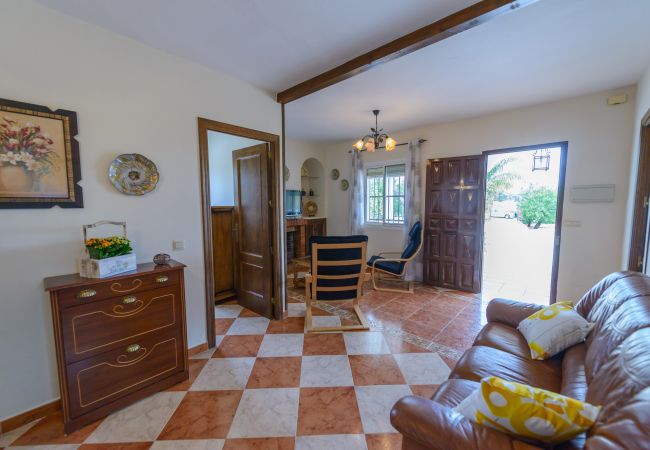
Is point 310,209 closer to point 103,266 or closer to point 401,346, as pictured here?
point 401,346

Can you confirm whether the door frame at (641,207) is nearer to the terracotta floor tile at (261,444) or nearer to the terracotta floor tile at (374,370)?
the terracotta floor tile at (374,370)

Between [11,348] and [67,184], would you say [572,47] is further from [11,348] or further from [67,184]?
[11,348]

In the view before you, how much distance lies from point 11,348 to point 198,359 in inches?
45.8

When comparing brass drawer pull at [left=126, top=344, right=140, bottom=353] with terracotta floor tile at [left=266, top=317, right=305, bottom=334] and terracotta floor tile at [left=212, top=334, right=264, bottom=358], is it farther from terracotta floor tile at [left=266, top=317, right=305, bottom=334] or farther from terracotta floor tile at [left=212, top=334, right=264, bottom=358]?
terracotta floor tile at [left=266, top=317, right=305, bottom=334]

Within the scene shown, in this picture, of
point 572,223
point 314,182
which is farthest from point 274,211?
point 572,223

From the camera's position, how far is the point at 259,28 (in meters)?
1.88

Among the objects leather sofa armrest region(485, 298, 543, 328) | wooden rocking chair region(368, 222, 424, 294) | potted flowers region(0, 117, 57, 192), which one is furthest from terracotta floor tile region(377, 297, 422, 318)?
potted flowers region(0, 117, 57, 192)

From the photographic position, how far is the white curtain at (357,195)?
5.22m

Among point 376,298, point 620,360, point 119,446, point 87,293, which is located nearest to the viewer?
point 620,360

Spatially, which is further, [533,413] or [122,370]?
[122,370]

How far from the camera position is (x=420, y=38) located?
1.86m

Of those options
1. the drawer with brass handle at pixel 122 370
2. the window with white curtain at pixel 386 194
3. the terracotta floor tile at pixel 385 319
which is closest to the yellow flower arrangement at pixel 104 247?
the drawer with brass handle at pixel 122 370

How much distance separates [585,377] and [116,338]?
2613 millimetres

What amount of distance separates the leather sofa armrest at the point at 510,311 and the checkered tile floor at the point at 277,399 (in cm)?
58
